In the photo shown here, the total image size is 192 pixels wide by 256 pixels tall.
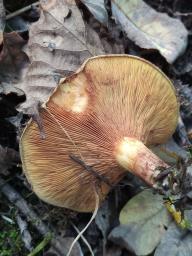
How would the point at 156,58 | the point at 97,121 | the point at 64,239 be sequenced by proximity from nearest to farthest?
the point at 97,121 < the point at 64,239 < the point at 156,58

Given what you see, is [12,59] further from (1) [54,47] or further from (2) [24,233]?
(2) [24,233]

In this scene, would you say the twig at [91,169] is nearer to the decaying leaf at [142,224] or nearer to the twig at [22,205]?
the decaying leaf at [142,224]

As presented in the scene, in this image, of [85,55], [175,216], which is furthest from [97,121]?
[175,216]

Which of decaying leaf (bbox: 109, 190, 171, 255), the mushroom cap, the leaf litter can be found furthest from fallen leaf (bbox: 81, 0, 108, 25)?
decaying leaf (bbox: 109, 190, 171, 255)

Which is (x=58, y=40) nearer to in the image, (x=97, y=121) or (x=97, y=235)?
(x=97, y=121)

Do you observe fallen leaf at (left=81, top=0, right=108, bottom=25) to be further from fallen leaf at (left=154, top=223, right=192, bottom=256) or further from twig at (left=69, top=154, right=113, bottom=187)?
fallen leaf at (left=154, top=223, right=192, bottom=256)

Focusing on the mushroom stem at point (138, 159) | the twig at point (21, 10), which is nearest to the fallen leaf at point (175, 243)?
the mushroom stem at point (138, 159)
